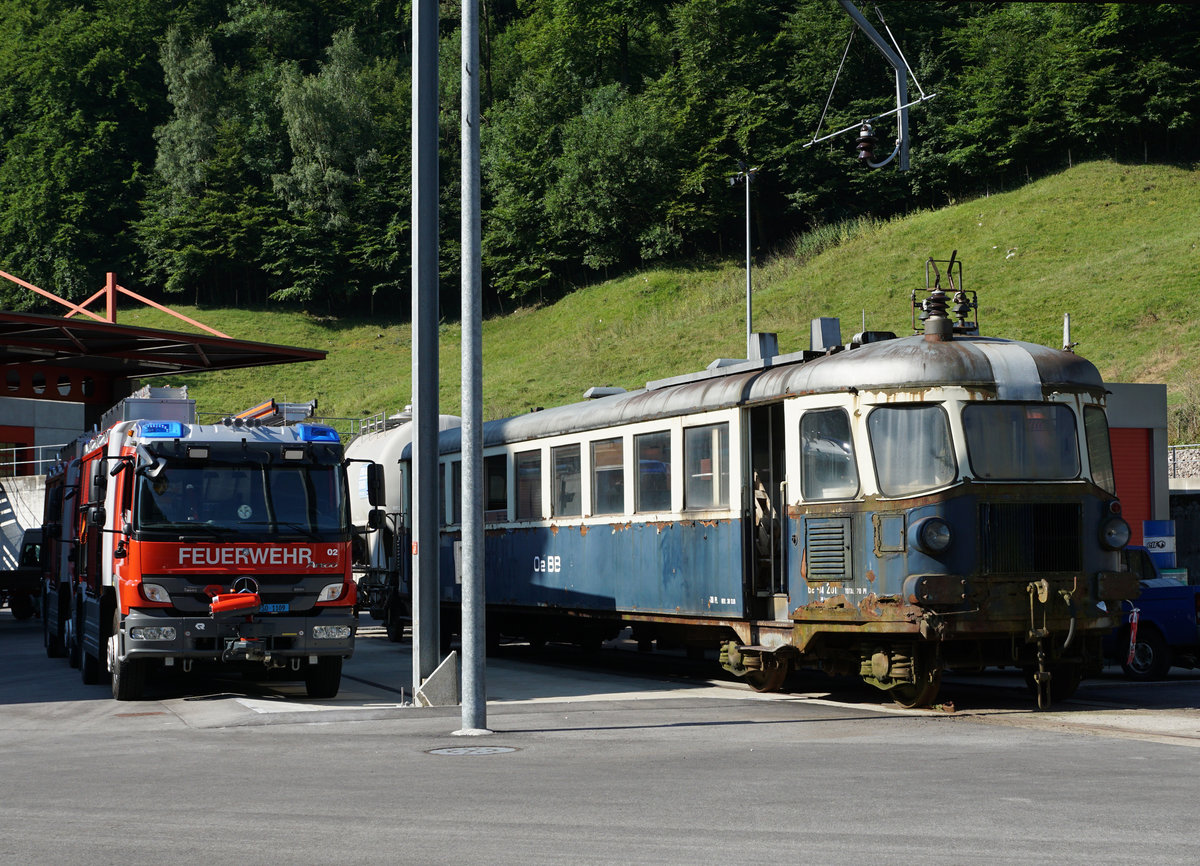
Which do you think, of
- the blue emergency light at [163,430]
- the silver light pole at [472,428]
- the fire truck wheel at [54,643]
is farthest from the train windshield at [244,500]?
the fire truck wheel at [54,643]

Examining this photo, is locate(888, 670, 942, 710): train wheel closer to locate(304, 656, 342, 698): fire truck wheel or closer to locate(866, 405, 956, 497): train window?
locate(866, 405, 956, 497): train window

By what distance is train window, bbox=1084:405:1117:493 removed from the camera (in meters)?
14.2

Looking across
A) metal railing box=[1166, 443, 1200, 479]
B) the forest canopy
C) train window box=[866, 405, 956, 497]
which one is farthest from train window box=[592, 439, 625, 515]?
the forest canopy

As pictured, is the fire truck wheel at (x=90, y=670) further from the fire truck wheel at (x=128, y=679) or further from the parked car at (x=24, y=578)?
the parked car at (x=24, y=578)

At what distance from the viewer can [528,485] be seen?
792 inches

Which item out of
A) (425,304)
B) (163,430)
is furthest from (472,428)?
(163,430)

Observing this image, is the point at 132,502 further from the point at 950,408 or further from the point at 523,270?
the point at 523,270

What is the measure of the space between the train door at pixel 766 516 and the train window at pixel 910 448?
1.32 meters

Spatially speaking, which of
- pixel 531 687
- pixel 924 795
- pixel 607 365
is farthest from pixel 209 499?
pixel 607 365

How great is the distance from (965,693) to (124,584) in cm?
922

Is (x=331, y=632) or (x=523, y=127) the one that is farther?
(x=523, y=127)

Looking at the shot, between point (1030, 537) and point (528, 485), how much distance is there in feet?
27.1

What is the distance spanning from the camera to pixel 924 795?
8.98 m

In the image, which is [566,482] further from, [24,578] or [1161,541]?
[24,578]
